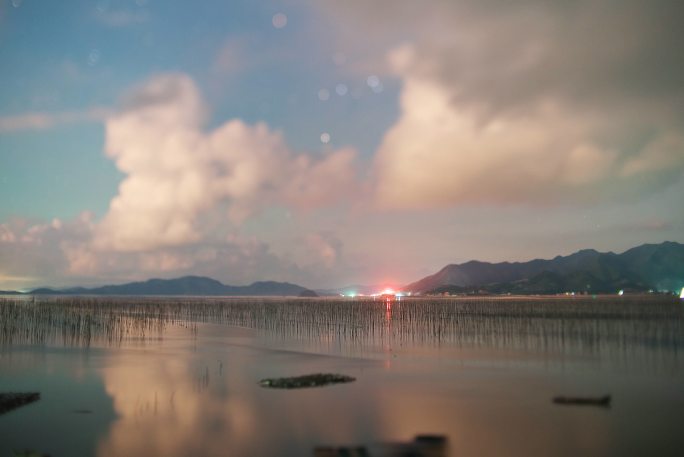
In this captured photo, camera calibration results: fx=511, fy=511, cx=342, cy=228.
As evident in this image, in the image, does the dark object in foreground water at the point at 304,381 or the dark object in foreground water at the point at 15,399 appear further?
the dark object in foreground water at the point at 304,381

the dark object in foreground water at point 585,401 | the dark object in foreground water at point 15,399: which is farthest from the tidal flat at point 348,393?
the dark object in foreground water at point 15,399

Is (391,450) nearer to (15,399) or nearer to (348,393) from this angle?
(348,393)

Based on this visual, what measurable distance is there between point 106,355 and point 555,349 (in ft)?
79.3

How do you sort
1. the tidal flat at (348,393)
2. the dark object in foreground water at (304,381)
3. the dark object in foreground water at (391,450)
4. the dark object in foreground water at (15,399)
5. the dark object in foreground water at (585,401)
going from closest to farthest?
the dark object in foreground water at (391,450)
the tidal flat at (348,393)
the dark object in foreground water at (15,399)
the dark object in foreground water at (585,401)
the dark object in foreground water at (304,381)

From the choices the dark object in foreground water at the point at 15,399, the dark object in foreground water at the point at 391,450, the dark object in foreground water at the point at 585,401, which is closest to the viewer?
the dark object in foreground water at the point at 391,450

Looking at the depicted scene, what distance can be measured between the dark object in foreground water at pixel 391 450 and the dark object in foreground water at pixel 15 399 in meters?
9.77

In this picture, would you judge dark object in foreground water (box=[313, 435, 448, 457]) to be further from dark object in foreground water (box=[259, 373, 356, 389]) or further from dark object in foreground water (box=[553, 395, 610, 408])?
dark object in foreground water (box=[259, 373, 356, 389])

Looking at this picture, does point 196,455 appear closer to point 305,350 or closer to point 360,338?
point 305,350

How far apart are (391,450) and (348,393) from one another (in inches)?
238

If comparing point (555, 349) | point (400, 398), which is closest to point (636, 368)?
point (555, 349)

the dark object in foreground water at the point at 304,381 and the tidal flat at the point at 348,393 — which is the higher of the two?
the dark object in foreground water at the point at 304,381

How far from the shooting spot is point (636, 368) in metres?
22.1

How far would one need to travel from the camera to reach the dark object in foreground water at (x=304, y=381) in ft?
61.3

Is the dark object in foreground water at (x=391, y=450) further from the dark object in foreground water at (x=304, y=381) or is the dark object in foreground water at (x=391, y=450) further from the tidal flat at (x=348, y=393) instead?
the dark object in foreground water at (x=304, y=381)
